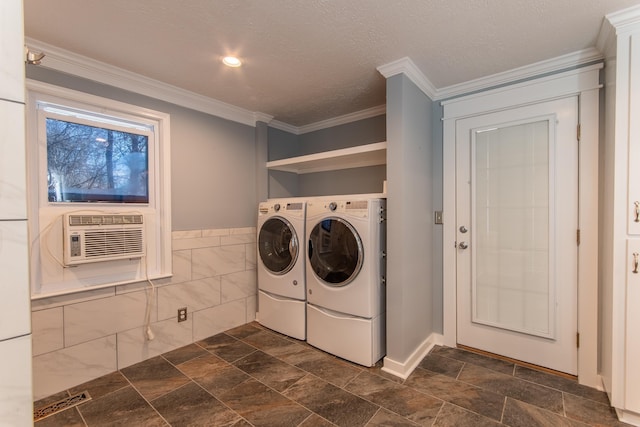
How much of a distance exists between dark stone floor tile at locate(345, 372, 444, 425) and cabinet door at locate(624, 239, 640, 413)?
957mm

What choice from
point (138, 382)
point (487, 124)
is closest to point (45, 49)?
point (138, 382)

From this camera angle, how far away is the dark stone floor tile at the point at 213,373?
1.96 meters

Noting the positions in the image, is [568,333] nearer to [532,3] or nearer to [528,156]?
[528,156]

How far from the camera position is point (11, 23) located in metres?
0.61

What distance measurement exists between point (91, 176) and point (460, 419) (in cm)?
282

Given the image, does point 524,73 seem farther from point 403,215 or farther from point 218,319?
point 218,319

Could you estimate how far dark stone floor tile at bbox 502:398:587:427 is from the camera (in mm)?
1587

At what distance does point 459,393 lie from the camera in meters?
1.85

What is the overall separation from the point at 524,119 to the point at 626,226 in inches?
38.3

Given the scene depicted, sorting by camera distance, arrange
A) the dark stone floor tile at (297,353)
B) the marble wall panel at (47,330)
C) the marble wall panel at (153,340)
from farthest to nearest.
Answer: the dark stone floor tile at (297,353)
the marble wall panel at (153,340)
the marble wall panel at (47,330)

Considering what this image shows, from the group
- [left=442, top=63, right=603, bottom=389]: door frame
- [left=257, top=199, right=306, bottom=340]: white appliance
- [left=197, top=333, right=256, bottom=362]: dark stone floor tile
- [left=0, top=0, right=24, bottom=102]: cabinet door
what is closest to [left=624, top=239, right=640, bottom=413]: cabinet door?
[left=442, top=63, right=603, bottom=389]: door frame

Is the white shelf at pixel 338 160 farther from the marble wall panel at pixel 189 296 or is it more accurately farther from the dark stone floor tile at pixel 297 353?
the dark stone floor tile at pixel 297 353

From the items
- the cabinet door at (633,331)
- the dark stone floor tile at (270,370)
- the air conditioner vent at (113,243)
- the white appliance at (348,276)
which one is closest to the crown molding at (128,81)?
the air conditioner vent at (113,243)

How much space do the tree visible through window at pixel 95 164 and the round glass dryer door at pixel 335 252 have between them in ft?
4.67
